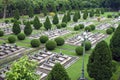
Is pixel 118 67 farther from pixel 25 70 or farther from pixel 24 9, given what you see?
pixel 24 9

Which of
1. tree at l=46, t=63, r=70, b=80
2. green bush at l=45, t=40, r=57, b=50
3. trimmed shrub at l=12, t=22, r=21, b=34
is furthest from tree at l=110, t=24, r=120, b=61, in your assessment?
trimmed shrub at l=12, t=22, r=21, b=34

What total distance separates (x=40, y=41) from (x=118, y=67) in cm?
1425

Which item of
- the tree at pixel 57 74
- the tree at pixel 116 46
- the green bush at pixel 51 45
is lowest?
the green bush at pixel 51 45

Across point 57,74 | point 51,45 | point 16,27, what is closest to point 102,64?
point 57,74

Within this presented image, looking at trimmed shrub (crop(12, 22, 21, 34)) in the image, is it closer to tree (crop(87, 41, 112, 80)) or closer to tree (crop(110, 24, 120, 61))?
tree (crop(110, 24, 120, 61))

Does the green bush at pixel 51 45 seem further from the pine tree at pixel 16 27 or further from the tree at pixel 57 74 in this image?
the tree at pixel 57 74

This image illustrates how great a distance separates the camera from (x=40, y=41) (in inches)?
1325

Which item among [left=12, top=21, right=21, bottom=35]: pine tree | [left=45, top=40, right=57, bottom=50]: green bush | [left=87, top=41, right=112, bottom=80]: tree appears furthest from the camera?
[left=12, top=21, right=21, bottom=35]: pine tree

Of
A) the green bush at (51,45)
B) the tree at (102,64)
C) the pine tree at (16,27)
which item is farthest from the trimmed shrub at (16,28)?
the tree at (102,64)

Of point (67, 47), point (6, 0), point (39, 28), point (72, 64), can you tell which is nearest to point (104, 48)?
point (72, 64)

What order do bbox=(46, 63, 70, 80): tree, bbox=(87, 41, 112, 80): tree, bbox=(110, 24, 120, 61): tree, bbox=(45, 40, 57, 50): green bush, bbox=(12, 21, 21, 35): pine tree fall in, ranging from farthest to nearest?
bbox=(12, 21, 21, 35): pine tree
bbox=(45, 40, 57, 50): green bush
bbox=(110, 24, 120, 61): tree
bbox=(87, 41, 112, 80): tree
bbox=(46, 63, 70, 80): tree

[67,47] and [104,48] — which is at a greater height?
[104,48]

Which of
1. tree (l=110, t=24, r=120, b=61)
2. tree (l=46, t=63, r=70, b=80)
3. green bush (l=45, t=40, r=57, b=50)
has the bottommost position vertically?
green bush (l=45, t=40, r=57, b=50)

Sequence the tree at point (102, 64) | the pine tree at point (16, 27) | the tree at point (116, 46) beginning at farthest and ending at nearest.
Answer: the pine tree at point (16, 27)
the tree at point (116, 46)
the tree at point (102, 64)
